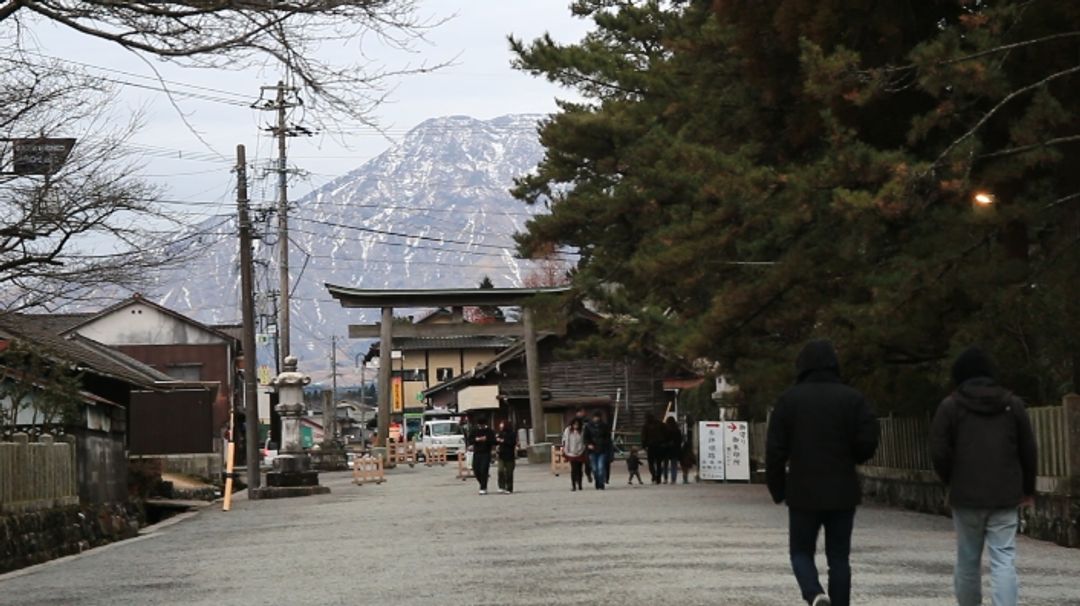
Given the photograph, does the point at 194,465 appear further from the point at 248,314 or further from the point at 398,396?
the point at 398,396

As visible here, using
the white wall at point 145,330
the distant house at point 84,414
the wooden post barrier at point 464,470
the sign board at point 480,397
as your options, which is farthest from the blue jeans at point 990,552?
the sign board at point 480,397

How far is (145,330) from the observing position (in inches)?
2835

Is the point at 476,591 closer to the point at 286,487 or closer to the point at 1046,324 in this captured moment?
the point at 1046,324

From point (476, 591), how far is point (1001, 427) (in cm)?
462

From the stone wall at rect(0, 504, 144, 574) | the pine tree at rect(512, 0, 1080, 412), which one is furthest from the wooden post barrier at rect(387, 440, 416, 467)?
the pine tree at rect(512, 0, 1080, 412)

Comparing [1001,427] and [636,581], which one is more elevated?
[1001,427]

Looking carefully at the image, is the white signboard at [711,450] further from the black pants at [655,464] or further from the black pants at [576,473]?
the black pants at [576,473]

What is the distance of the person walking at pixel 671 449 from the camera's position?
3656 cm

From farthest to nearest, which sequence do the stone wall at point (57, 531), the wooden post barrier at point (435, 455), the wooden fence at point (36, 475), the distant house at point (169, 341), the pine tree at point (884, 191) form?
the distant house at point (169, 341) → the wooden post barrier at point (435, 455) → the wooden fence at point (36, 475) → the stone wall at point (57, 531) → the pine tree at point (884, 191)

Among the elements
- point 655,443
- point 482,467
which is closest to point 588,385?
→ point 655,443

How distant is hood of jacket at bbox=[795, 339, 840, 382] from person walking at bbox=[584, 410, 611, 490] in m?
23.9

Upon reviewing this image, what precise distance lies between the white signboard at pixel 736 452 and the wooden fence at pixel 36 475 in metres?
15.0

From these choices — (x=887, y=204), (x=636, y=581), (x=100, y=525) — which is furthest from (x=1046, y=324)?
(x=100, y=525)

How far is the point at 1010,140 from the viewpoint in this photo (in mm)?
19094
